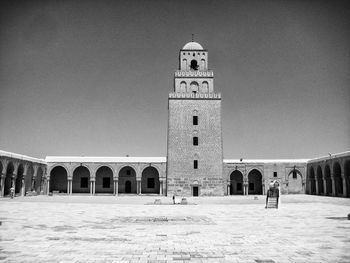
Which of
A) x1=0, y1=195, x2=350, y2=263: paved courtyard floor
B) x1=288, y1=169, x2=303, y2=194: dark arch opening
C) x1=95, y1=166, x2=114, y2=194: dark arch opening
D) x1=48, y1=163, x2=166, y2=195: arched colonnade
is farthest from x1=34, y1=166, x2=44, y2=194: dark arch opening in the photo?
x1=288, y1=169, x2=303, y2=194: dark arch opening

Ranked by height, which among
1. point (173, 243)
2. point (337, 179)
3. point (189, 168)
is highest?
point (189, 168)

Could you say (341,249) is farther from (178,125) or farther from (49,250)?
(178,125)

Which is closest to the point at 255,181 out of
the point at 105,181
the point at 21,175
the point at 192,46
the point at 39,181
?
the point at 192,46

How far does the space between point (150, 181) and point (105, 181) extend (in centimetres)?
509

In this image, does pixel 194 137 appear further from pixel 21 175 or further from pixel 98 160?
pixel 21 175

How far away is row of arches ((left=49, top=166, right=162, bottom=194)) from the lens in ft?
123

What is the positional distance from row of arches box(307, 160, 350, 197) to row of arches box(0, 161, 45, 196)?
28339mm

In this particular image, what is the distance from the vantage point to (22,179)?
30656 millimetres

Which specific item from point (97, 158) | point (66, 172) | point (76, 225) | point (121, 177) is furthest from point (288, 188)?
point (76, 225)

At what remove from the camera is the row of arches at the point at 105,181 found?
123 feet

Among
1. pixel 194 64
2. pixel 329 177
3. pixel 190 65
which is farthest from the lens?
pixel 194 64

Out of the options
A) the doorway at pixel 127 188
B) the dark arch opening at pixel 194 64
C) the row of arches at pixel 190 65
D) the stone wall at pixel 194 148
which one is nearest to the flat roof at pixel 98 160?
the doorway at pixel 127 188

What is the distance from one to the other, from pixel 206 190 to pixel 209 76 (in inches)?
445

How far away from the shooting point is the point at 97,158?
38125 mm
